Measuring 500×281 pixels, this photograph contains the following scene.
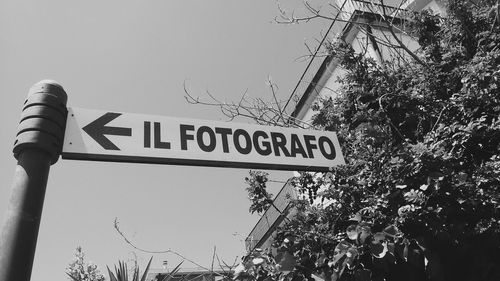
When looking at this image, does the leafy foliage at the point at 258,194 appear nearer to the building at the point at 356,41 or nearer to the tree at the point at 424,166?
the tree at the point at 424,166

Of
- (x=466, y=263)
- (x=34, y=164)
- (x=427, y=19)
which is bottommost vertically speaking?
(x=466, y=263)

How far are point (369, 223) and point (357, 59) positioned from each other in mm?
2240

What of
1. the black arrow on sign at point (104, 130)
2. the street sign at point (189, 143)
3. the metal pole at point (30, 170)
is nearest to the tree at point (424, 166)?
the street sign at point (189, 143)

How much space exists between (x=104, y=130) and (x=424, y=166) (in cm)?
201

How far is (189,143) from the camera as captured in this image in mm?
2316

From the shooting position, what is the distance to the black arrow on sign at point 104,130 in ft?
6.89

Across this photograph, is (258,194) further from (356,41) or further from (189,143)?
(356,41)

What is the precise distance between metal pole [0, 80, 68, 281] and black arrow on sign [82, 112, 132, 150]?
0.17m

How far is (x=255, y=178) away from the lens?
4473mm

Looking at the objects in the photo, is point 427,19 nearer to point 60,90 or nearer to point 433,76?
point 433,76

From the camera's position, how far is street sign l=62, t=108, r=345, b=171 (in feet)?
6.83

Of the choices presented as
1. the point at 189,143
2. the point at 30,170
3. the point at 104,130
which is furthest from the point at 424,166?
the point at 30,170

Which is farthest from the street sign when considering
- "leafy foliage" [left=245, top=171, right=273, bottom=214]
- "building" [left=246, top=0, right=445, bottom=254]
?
"building" [left=246, top=0, right=445, bottom=254]

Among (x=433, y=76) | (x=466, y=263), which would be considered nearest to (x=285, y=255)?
(x=466, y=263)
